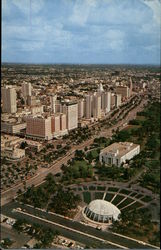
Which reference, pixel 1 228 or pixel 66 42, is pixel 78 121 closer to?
pixel 66 42

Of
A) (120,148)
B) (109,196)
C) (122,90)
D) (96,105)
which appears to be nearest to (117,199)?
(109,196)

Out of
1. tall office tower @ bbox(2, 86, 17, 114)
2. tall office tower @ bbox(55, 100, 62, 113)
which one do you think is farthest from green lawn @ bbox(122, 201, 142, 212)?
tall office tower @ bbox(2, 86, 17, 114)

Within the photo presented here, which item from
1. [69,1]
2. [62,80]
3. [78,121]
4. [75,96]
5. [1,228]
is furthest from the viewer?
[78,121]

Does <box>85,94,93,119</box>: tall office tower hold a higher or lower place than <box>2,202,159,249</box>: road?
higher

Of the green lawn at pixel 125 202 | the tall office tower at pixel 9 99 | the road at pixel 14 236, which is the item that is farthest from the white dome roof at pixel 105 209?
the tall office tower at pixel 9 99

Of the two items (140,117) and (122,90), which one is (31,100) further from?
(140,117)

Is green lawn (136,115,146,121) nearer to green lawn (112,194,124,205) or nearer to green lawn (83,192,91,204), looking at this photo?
green lawn (112,194,124,205)

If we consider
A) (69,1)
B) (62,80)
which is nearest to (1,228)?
(62,80)
